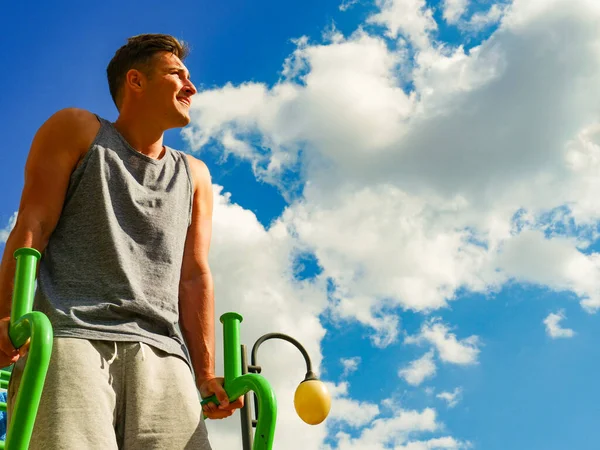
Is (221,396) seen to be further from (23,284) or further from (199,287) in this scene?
(23,284)

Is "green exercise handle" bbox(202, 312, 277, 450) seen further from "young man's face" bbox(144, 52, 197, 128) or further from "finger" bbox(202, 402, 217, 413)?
"young man's face" bbox(144, 52, 197, 128)

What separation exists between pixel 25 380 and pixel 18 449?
17 centimetres

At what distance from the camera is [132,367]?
2266mm

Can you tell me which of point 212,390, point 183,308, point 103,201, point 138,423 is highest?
point 103,201

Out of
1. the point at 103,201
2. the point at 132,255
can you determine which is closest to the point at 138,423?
the point at 132,255

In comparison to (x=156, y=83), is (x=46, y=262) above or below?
below

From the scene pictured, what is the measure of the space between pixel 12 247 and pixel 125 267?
383 mm

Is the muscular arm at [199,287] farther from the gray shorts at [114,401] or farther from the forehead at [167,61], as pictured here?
the forehead at [167,61]

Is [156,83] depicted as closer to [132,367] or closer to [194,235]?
[194,235]

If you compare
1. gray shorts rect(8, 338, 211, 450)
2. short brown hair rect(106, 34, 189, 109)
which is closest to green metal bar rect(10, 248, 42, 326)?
gray shorts rect(8, 338, 211, 450)

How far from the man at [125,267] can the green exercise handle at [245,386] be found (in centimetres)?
8

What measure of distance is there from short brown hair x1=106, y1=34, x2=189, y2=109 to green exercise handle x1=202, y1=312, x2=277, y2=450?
1136mm

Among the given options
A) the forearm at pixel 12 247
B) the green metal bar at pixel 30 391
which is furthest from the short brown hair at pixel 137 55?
the green metal bar at pixel 30 391

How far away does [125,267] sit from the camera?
7.88 feet
